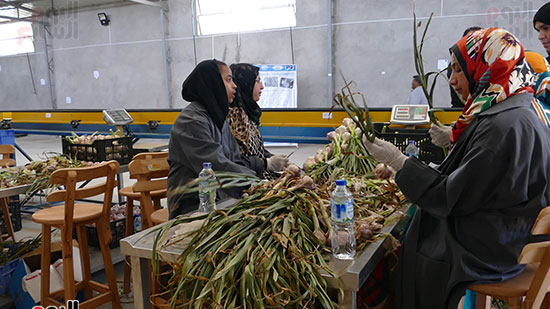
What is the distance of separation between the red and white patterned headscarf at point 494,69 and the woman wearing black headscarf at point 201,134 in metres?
1.16

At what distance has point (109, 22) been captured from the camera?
11.6 metres

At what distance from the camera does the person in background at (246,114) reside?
2904 millimetres

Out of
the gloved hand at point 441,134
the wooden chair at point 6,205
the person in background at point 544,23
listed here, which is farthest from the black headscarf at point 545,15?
the wooden chair at point 6,205

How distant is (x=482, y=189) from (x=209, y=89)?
1.60m

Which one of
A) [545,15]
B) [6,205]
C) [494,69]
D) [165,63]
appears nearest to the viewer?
[494,69]

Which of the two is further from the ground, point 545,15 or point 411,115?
point 545,15

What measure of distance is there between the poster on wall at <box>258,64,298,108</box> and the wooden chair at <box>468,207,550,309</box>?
7.67 meters

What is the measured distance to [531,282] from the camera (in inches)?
55.4

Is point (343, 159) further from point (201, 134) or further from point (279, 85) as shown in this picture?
point (279, 85)

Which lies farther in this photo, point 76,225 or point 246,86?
point 246,86

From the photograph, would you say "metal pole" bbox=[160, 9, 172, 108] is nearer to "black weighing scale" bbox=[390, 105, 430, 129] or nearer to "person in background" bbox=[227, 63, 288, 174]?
"person in background" bbox=[227, 63, 288, 174]

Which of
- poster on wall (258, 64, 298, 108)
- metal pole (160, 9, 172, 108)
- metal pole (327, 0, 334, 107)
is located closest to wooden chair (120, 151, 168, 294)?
poster on wall (258, 64, 298, 108)

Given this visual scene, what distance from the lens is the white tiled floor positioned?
341cm

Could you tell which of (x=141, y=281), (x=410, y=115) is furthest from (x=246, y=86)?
(x=141, y=281)
